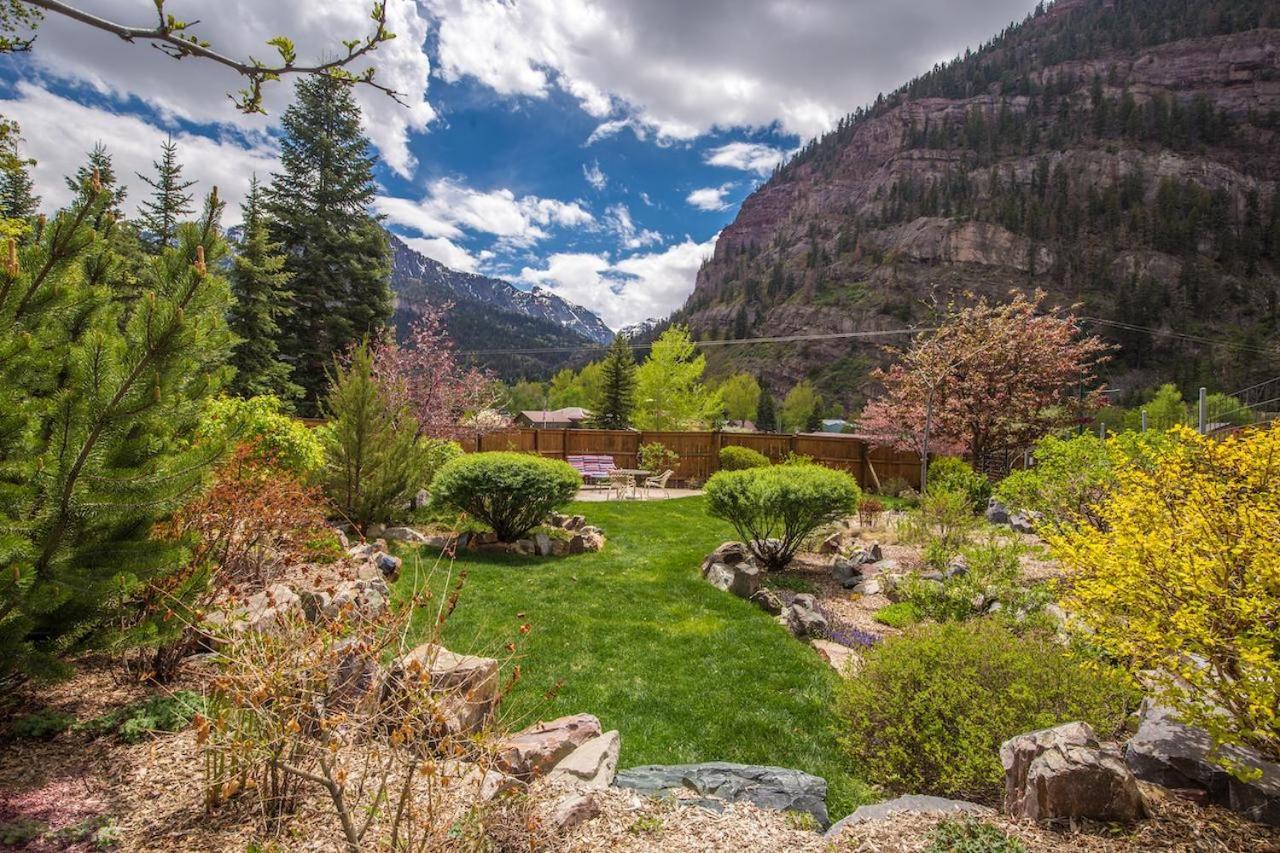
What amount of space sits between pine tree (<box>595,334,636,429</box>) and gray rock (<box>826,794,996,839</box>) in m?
30.7

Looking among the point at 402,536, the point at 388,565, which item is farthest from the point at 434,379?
the point at 388,565

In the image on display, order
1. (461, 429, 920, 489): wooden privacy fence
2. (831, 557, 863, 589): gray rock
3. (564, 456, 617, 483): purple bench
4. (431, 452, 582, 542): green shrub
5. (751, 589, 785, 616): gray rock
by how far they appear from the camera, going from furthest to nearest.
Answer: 1. (461, 429, 920, 489): wooden privacy fence
2. (564, 456, 617, 483): purple bench
3. (431, 452, 582, 542): green shrub
4. (831, 557, 863, 589): gray rock
5. (751, 589, 785, 616): gray rock

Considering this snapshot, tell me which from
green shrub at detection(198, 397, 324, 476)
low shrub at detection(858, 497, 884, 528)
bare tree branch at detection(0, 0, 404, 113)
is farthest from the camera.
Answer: low shrub at detection(858, 497, 884, 528)

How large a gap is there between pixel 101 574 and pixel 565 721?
7.51ft

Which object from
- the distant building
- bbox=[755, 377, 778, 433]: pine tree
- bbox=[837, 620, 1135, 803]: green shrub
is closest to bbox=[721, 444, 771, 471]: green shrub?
bbox=[837, 620, 1135, 803]: green shrub

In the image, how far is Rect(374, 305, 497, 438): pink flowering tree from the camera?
14.9 metres

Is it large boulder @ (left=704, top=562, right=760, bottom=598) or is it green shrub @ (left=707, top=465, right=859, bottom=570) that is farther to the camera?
green shrub @ (left=707, top=465, right=859, bottom=570)

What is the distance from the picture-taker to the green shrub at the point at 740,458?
1785 centimetres

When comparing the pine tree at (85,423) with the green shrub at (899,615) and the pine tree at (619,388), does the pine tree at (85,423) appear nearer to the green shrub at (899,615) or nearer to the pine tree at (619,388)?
the green shrub at (899,615)

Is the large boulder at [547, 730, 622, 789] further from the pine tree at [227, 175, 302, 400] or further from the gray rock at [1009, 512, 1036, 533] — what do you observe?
the pine tree at [227, 175, 302, 400]

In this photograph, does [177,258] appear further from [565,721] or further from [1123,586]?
[1123,586]

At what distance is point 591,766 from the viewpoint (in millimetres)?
2822

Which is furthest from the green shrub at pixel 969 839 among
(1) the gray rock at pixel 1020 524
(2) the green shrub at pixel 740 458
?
(2) the green shrub at pixel 740 458

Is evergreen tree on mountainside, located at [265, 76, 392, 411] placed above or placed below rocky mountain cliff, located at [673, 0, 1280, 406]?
below
